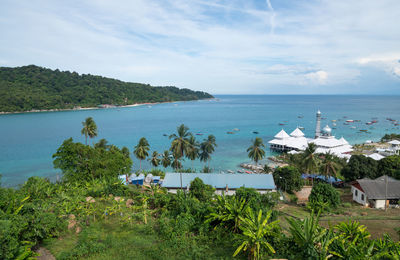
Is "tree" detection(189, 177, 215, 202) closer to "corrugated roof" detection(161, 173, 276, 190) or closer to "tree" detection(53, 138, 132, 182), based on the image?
"corrugated roof" detection(161, 173, 276, 190)

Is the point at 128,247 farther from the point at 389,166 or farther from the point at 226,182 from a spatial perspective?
the point at 389,166

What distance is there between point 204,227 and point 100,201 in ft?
29.2

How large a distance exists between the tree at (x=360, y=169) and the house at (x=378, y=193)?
600 centimetres

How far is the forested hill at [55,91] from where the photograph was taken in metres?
118

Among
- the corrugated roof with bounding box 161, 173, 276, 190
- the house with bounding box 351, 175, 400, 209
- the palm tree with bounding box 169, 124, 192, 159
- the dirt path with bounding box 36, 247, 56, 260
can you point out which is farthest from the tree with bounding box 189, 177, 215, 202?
the house with bounding box 351, 175, 400, 209

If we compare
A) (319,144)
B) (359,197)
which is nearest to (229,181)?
(359,197)

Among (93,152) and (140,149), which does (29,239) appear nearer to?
(93,152)

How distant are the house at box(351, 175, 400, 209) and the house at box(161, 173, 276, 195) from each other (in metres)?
8.41

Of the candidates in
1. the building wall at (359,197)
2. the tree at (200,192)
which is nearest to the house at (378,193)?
the building wall at (359,197)

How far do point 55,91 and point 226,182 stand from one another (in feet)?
521

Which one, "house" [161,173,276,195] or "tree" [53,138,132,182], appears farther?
"house" [161,173,276,195]

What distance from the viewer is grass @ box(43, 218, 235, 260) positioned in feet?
34.4

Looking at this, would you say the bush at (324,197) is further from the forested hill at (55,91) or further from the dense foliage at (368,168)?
the forested hill at (55,91)

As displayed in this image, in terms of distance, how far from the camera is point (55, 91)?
150m
